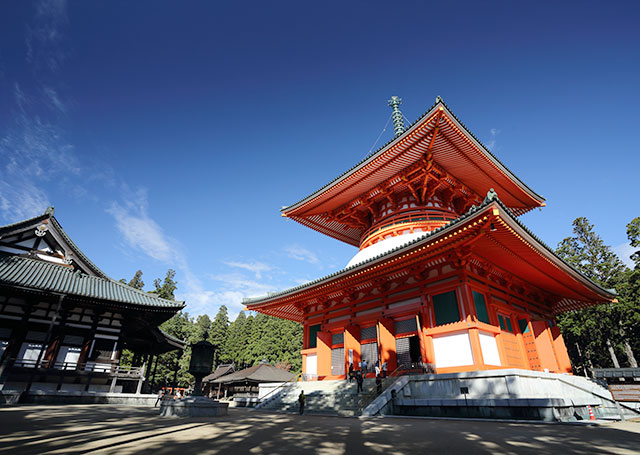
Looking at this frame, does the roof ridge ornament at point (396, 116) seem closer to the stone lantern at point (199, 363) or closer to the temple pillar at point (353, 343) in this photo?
the temple pillar at point (353, 343)

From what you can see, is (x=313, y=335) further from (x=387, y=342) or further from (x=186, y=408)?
(x=186, y=408)

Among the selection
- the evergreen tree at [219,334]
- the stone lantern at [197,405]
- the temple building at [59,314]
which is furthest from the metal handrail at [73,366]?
the evergreen tree at [219,334]

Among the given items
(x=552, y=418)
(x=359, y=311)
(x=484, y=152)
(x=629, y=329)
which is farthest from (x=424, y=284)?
(x=629, y=329)

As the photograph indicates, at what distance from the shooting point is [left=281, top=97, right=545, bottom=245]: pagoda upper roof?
14.0 meters

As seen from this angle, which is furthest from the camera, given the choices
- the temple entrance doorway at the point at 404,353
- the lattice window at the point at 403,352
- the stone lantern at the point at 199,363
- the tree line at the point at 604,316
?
the tree line at the point at 604,316

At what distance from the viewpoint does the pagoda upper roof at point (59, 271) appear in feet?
56.3

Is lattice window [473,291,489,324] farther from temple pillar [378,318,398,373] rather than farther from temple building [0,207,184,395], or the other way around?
temple building [0,207,184,395]

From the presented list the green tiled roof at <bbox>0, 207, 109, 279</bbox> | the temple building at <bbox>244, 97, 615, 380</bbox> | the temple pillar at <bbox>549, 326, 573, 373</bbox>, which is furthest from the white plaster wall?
the green tiled roof at <bbox>0, 207, 109, 279</bbox>

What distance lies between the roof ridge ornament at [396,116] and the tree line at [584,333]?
45.8ft

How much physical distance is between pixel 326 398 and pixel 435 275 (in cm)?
681

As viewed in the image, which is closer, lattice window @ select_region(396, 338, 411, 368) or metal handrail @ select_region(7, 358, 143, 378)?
lattice window @ select_region(396, 338, 411, 368)

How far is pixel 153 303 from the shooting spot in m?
19.4

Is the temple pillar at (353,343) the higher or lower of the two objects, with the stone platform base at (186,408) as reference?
higher

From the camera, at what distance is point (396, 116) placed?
23.5 meters
